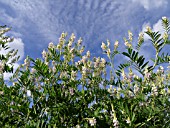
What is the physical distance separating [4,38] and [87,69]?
7.47 feet

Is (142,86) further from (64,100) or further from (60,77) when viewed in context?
(60,77)

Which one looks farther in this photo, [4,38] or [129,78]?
[4,38]

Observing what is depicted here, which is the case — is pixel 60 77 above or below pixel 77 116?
above

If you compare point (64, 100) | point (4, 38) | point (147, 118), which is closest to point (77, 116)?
point (64, 100)

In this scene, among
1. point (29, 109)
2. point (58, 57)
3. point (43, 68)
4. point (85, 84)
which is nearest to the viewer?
A: point (29, 109)

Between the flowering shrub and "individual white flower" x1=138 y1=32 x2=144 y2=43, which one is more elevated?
"individual white flower" x1=138 y1=32 x2=144 y2=43

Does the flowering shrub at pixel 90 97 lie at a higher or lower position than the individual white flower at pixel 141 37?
lower

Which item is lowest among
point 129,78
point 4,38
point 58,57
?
point 129,78

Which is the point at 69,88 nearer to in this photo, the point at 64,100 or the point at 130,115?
the point at 64,100

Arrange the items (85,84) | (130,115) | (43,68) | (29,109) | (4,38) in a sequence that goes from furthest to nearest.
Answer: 1. (4,38)
2. (85,84)
3. (43,68)
4. (29,109)
5. (130,115)

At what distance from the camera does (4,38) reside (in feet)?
18.4

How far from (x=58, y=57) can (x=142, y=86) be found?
152cm

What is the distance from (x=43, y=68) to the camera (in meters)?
3.61

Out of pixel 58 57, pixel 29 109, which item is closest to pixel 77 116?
pixel 29 109
